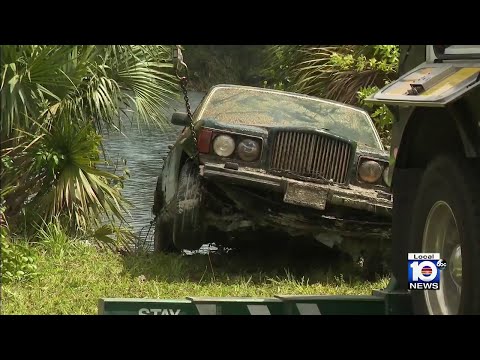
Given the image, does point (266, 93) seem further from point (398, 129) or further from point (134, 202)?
point (398, 129)

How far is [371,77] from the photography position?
11617mm

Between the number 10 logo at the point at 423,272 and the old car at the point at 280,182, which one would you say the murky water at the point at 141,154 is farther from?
the number 10 logo at the point at 423,272

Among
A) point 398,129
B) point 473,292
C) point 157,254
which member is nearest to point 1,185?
point 157,254

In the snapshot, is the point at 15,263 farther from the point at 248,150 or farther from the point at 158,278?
the point at 248,150

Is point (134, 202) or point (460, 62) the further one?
point (134, 202)

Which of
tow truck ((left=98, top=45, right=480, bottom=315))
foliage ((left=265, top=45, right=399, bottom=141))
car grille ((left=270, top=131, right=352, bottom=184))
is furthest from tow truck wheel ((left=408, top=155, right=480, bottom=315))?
foliage ((left=265, top=45, right=399, bottom=141))

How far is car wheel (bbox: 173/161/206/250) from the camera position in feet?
24.7

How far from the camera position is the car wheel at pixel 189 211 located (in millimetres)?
7527

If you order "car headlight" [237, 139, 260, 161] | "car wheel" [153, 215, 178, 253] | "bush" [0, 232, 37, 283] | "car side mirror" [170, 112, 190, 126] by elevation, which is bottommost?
"car wheel" [153, 215, 178, 253]

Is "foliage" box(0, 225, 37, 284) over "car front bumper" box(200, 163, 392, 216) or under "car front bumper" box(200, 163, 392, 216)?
under

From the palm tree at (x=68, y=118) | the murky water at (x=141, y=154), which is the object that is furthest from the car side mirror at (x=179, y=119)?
the murky water at (x=141, y=154)

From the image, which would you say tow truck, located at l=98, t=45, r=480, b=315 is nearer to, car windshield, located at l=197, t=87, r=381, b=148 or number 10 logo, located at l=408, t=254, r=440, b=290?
number 10 logo, located at l=408, t=254, r=440, b=290

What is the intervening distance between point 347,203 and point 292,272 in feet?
2.31

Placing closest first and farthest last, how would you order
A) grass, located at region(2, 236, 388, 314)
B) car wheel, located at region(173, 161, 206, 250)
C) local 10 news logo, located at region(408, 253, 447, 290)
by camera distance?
local 10 news logo, located at region(408, 253, 447, 290) → grass, located at region(2, 236, 388, 314) → car wheel, located at region(173, 161, 206, 250)
